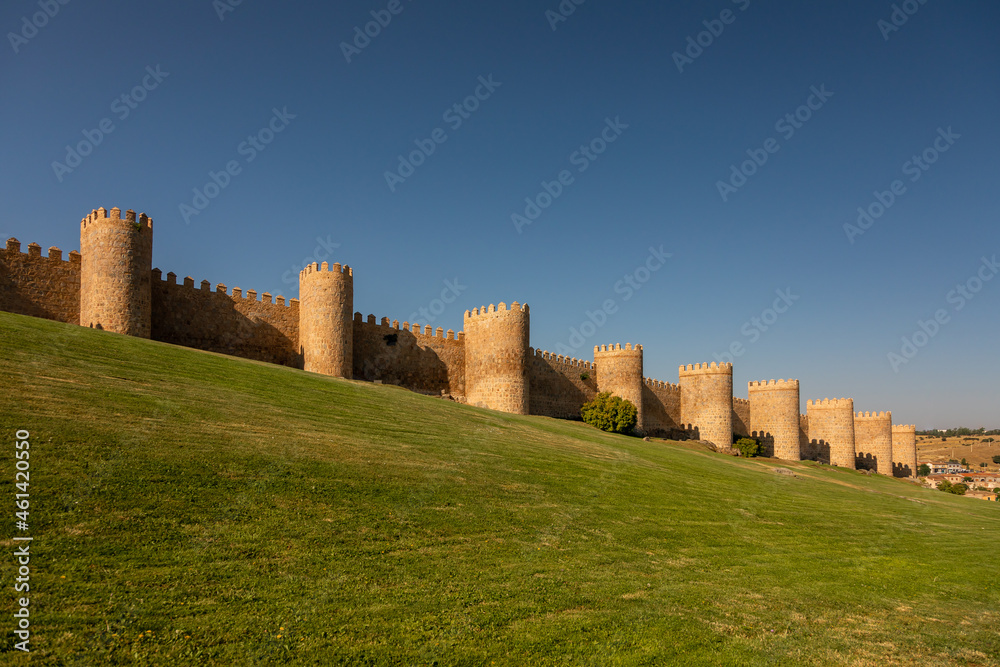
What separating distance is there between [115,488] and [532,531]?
623cm

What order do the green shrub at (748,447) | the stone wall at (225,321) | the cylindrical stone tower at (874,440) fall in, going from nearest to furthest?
the stone wall at (225,321), the green shrub at (748,447), the cylindrical stone tower at (874,440)

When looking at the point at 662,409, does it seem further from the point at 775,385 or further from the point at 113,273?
the point at 113,273

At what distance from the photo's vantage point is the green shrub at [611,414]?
42438mm

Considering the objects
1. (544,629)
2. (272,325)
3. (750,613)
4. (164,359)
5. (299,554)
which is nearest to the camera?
(544,629)

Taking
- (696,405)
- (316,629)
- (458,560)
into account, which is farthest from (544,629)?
(696,405)

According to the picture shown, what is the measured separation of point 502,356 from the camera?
3809 cm

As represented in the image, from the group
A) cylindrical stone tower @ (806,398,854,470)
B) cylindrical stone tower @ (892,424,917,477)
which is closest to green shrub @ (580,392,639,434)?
cylindrical stone tower @ (806,398,854,470)

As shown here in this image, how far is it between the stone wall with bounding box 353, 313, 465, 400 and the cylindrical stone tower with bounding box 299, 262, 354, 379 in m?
3.63

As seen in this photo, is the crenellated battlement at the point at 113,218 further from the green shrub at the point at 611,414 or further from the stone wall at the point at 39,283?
the green shrub at the point at 611,414

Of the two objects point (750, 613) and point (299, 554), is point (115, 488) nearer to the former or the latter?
point (299, 554)

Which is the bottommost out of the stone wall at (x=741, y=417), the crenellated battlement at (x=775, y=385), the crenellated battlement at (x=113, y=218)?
the stone wall at (x=741, y=417)

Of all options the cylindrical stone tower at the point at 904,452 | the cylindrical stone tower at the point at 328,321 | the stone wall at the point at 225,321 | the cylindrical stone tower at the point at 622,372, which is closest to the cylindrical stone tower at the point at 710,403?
the cylindrical stone tower at the point at 622,372

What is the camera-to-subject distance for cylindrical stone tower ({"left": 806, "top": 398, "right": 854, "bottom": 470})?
188ft

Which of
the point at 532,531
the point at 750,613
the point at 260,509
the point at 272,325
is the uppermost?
the point at 272,325
